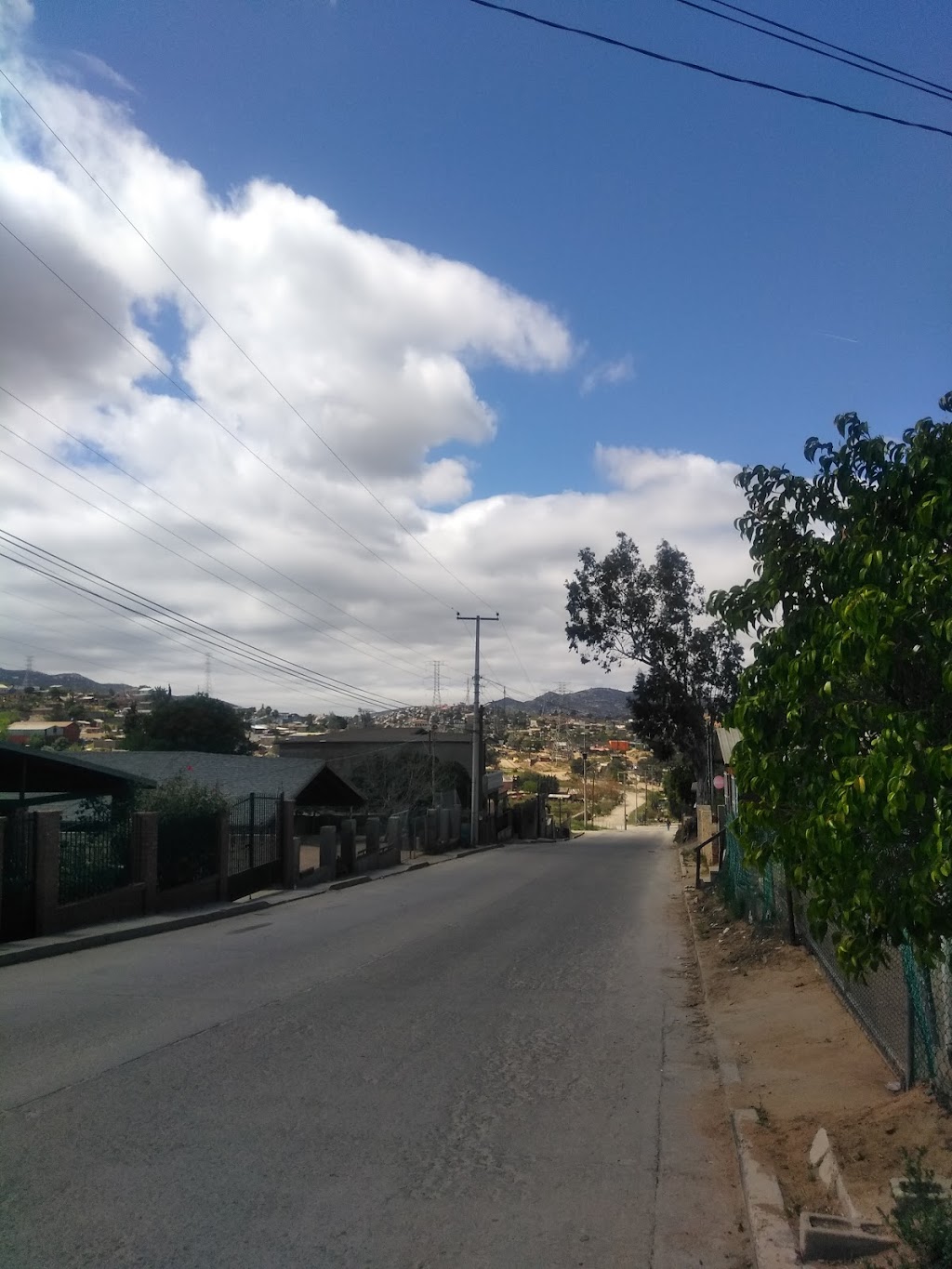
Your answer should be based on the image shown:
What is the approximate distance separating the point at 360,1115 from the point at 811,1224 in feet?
10.3

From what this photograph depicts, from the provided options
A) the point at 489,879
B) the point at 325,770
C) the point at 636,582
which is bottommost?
the point at 489,879

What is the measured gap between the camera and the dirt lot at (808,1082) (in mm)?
5574

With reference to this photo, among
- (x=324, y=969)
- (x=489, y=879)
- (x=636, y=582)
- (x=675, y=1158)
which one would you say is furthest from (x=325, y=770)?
(x=675, y=1158)

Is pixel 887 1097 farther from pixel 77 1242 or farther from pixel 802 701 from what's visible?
pixel 77 1242

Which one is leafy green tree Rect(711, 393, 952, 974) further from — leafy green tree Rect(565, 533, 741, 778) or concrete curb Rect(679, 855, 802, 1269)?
leafy green tree Rect(565, 533, 741, 778)

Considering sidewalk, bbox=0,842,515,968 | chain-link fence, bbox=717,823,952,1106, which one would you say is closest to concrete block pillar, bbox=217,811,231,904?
sidewalk, bbox=0,842,515,968

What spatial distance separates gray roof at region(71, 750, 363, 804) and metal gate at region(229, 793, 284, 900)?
6400 millimetres

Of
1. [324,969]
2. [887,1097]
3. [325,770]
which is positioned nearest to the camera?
[887,1097]

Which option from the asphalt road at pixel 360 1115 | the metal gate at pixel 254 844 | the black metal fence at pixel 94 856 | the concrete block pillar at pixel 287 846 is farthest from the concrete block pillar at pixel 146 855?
the concrete block pillar at pixel 287 846

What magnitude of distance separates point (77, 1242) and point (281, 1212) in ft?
3.13

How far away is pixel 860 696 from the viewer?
4680mm

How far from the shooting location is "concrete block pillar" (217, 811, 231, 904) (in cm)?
2298

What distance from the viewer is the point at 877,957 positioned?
489cm

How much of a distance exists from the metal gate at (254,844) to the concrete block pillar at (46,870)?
6.83 meters
